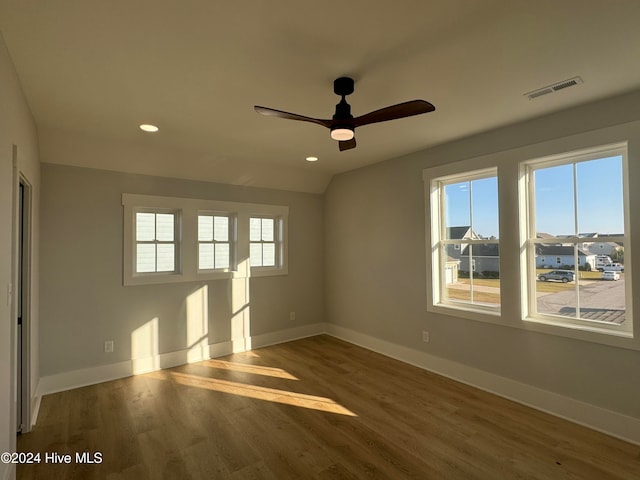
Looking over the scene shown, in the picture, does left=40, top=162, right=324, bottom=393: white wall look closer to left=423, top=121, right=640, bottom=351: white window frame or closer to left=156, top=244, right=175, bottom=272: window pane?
left=156, top=244, right=175, bottom=272: window pane

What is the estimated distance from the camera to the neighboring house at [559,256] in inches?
115

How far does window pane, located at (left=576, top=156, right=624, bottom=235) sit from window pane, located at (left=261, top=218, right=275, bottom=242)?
3909 mm

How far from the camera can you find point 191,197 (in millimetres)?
4473

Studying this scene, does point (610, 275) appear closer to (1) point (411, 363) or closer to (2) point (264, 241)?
(1) point (411, 363)

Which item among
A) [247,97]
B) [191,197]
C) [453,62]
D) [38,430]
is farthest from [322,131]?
[38,430]

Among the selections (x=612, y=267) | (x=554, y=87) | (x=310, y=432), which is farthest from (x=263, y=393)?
(x=554, y=87)

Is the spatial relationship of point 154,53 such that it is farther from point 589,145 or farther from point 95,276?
Result: point 589,145

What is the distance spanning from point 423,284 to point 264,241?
2.50 m

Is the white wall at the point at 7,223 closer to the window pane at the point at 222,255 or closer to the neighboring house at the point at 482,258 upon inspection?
the window pane at the point at 222,255

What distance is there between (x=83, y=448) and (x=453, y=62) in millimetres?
3839

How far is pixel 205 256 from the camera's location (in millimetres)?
4680

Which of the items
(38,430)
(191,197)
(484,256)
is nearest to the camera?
(38,430)

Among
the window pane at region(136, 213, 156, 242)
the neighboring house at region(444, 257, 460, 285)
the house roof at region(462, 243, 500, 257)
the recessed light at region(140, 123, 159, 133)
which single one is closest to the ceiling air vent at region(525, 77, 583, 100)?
the house roof at region(462, 243, 500, 257)

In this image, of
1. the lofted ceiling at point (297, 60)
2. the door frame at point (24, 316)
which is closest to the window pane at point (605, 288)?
the lofted ceiling at point (297, 60)
